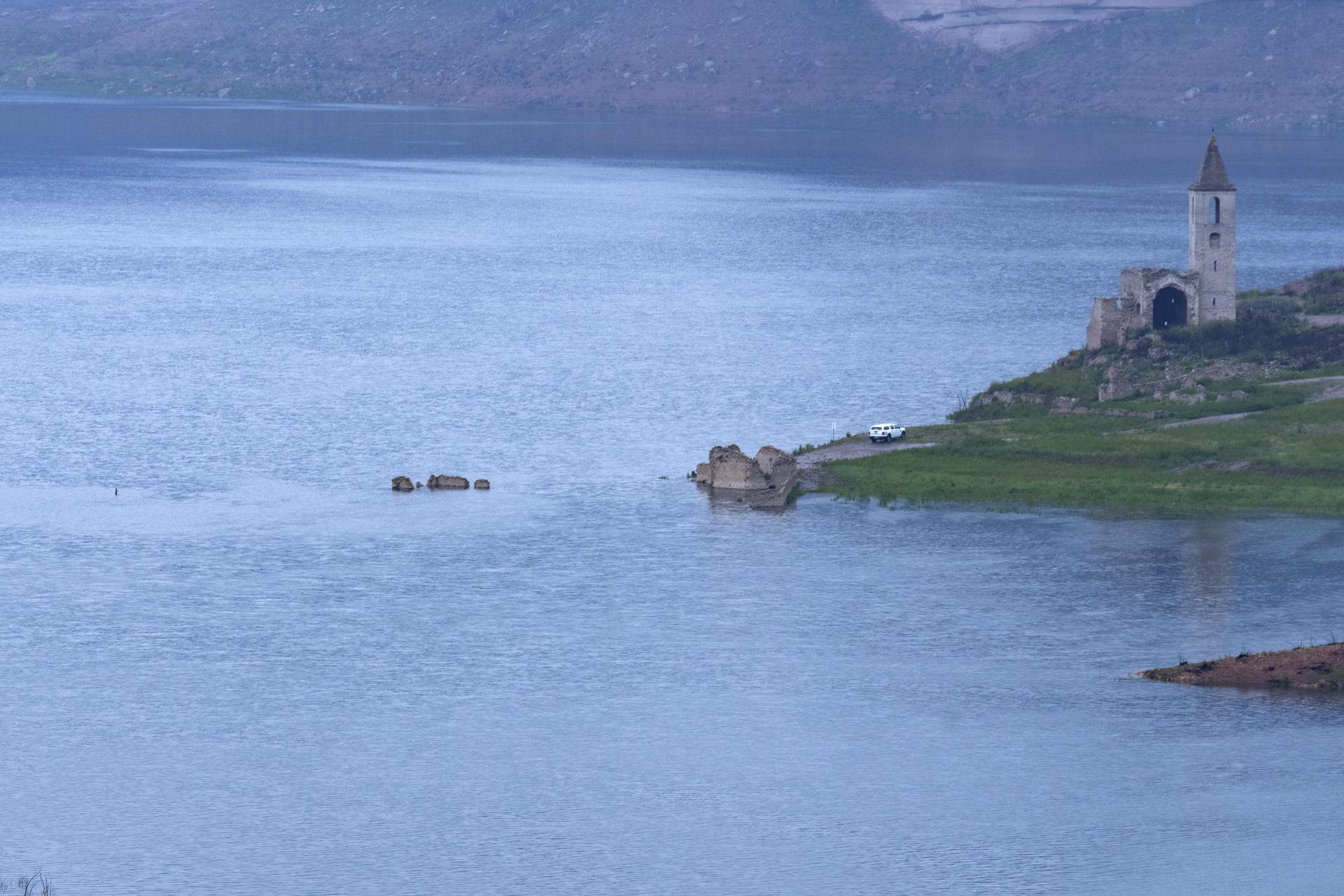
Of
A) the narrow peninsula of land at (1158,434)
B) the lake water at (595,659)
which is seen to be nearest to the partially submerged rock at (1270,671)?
the lake water at (595,659)

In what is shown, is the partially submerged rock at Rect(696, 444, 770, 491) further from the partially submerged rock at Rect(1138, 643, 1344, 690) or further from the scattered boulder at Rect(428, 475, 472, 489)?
the partially submerged rock at Rect(1138, 643, 1344, 690)

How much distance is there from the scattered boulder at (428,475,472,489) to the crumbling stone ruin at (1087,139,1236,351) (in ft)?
89.8

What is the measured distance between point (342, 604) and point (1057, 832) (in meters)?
27.7

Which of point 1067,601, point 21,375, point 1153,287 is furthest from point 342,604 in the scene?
point 21,375

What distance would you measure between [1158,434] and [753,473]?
15.2 m

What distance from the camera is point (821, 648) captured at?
236ft

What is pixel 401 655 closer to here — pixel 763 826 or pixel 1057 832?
pixel 763 826

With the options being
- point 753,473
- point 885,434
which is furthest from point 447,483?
point 885,434

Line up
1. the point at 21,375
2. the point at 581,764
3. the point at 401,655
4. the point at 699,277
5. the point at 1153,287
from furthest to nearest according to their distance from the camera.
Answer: the point at 699,277
the point at 21,375
the point at 1153,287
the point at 401,655
the point at 581,764

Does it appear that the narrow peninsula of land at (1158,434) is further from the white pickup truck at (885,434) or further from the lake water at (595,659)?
the lake water at (595,659)

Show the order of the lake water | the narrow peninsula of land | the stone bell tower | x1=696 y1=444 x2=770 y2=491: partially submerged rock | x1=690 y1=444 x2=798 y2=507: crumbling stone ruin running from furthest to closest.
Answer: the stone bell tower
x1=696 y1=444 x2=770 y2=491: partially submerged rock
x1=690 y1=444 x2=798 y2=507: crumbling stone ruin
the narrow peninsula of land
the lake water

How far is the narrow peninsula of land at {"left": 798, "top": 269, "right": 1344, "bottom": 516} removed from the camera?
87.5m

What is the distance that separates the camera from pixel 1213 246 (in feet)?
338

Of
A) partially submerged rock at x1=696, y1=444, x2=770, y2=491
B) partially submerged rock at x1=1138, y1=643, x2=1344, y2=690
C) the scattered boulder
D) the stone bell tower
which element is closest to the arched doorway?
the stone bell tower
